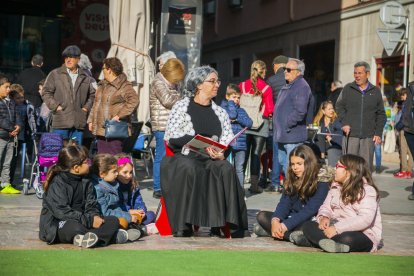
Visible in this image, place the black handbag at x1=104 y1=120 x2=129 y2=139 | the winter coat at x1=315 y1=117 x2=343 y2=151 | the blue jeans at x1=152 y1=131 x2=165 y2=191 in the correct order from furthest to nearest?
the winter coat at x1=315 y1=117 x2=343 y2=151 → the blue jeans at x1=152 y1=131 x2=165 y2=191 → the black handbag at x1=104 y1=120 x2=129 y2=139

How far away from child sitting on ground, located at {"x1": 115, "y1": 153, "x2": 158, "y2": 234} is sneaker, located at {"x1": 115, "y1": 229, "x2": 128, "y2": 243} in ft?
2.30

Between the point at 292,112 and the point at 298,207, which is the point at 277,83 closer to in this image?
the point at 292,112

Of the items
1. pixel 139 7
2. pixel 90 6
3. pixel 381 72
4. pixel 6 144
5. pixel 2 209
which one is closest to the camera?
pixel 2 209

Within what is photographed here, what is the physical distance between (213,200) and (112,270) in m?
2.50

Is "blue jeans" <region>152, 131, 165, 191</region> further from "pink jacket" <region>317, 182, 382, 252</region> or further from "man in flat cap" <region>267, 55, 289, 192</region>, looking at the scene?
"pink jacket" <region>317, 182, 382, 252</region>

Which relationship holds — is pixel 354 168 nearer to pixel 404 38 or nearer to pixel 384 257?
pixel 384 257

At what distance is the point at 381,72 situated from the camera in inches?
1007

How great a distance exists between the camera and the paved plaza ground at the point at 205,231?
364 inches

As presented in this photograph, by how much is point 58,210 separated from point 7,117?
5.30 m

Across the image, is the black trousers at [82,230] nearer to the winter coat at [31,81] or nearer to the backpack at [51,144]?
the backpack at [51,144]

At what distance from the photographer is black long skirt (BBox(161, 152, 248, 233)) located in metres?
9.88

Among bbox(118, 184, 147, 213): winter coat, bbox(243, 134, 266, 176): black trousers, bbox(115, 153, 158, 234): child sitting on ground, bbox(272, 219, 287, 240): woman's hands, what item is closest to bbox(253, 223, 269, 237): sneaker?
bbox(272, 219, 287, 240): woman's hands

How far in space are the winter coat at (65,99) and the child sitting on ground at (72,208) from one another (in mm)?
4418

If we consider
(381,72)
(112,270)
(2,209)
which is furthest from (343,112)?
(381,72)
